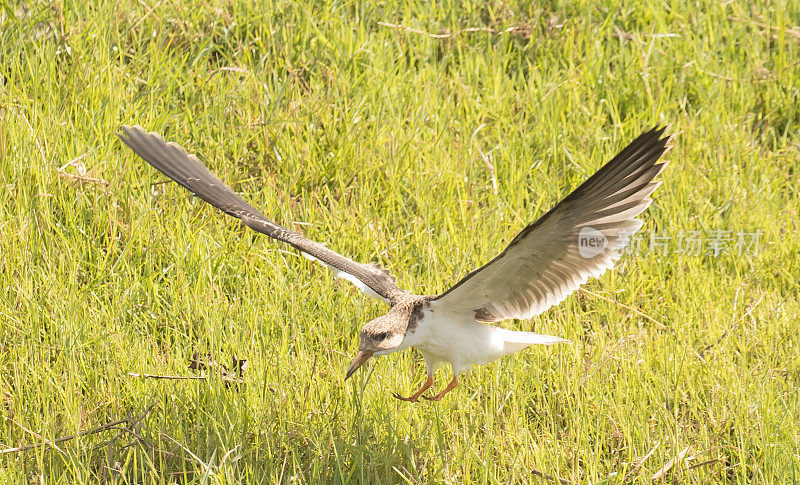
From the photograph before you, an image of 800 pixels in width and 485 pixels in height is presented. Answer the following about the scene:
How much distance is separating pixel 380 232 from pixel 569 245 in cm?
172

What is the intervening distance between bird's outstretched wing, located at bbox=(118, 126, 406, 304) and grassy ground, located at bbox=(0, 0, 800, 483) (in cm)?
34

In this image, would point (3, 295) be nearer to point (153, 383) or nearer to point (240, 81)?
point (153, 383)

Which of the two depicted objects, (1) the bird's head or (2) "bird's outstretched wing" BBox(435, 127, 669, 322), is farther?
(1) the bird's head

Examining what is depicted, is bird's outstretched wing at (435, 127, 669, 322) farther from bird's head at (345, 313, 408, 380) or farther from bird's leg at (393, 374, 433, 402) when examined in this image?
bird's leg at (393, 374, 433, 402)

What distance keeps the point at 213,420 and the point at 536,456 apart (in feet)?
4.28

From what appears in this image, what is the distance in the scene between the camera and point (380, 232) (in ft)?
17.3

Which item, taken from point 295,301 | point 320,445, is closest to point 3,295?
point 295,301

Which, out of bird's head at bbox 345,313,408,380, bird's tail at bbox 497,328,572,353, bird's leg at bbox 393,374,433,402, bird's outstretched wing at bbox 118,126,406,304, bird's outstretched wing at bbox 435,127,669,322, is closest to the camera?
bird's outstretched wing at bbox 435,127,669,322

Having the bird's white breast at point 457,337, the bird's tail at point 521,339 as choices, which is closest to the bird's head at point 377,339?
the bird's white breast at point 457,337

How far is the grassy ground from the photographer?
4.07m

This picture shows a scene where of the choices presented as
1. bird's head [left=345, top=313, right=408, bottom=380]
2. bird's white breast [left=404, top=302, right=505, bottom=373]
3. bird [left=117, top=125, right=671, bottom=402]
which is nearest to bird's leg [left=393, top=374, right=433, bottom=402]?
bird [left=117, top=125, right=671, bottom=402]

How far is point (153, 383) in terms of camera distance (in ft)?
13.8

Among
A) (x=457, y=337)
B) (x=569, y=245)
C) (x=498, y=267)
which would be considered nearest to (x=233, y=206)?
(x=457, y=337)

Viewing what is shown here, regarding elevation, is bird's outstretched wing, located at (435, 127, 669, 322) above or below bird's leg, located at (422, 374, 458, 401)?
above
